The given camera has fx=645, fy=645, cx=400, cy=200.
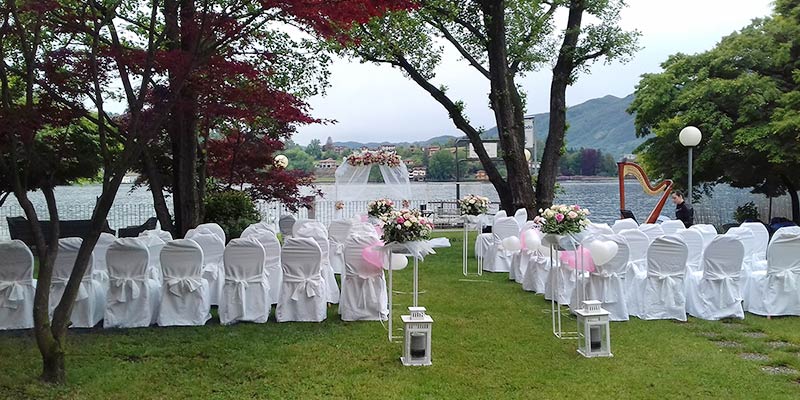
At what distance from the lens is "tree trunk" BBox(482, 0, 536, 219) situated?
1230 centimetres

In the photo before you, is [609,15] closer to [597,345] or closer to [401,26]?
[401,26]

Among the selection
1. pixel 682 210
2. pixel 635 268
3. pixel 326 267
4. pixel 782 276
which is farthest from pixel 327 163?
pixel 782 276

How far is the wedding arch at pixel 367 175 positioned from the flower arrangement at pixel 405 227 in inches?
403

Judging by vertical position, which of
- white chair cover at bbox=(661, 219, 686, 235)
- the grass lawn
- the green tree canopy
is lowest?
the grass lawn

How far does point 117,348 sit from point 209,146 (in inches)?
310

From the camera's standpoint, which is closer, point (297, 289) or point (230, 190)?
point (297, 289)

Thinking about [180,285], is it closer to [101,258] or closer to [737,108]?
[101,258]

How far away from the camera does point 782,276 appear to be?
6.72 metres

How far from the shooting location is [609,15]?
12594 millimetres

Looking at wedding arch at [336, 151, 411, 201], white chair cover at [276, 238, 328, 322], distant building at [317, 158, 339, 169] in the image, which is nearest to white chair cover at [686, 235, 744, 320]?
white chair cover at [276, 238, 328, 322]

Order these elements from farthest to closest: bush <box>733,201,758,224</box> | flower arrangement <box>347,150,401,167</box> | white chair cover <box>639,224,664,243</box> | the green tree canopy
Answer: bush <box>733,201,758,224</box> < flower arrangement <box>347,150,401,167</box> < the green tree canopy < white chair cover <box>639,224,664,243</box>

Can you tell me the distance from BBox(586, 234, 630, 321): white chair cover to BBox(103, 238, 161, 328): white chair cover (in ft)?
14.6

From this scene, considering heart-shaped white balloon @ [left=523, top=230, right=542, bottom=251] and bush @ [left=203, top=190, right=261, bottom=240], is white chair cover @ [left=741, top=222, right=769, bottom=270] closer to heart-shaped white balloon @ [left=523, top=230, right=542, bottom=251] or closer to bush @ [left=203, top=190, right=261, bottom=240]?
heart-shaped white balloon @ [left=523, top=230, right=542, bottom=251]

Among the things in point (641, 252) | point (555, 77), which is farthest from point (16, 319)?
point (555, 77)
